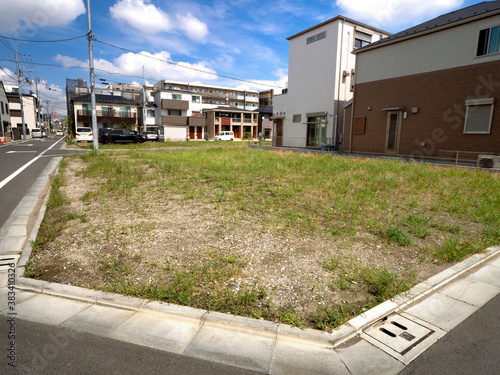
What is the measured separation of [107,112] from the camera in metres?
47.7

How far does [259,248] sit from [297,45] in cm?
2514

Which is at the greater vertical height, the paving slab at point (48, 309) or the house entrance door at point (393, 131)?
the house entrance door at point (393, 131)

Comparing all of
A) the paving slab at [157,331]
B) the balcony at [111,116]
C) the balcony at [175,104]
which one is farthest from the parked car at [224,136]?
the paving slab at [157,331]

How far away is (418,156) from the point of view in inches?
630

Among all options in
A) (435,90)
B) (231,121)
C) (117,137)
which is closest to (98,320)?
(435,90)

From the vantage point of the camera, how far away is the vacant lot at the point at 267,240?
3.19 meters

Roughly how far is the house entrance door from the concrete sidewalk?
15.5 metres

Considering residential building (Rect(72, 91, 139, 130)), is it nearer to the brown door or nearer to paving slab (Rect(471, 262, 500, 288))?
the brown door

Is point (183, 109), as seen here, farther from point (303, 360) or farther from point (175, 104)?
point (303, 360)

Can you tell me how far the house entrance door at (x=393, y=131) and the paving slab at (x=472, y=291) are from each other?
50.4 feet

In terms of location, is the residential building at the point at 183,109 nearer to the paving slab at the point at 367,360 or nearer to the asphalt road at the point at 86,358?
the asphalt road at the point at 86,358

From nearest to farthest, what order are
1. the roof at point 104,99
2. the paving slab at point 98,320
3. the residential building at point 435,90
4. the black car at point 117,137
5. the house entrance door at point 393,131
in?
the paving slab at point 98,320 → the residential building at point 435,90 → the house entrance door at point 393,131 → the black car at point 117,137 → the roof at point 104,99

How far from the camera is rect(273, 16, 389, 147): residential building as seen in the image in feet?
71.4

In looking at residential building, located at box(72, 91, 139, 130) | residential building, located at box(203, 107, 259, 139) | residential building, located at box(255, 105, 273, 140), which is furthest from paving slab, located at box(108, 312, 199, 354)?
residential building, located at box(255, 105, 273, 140)
